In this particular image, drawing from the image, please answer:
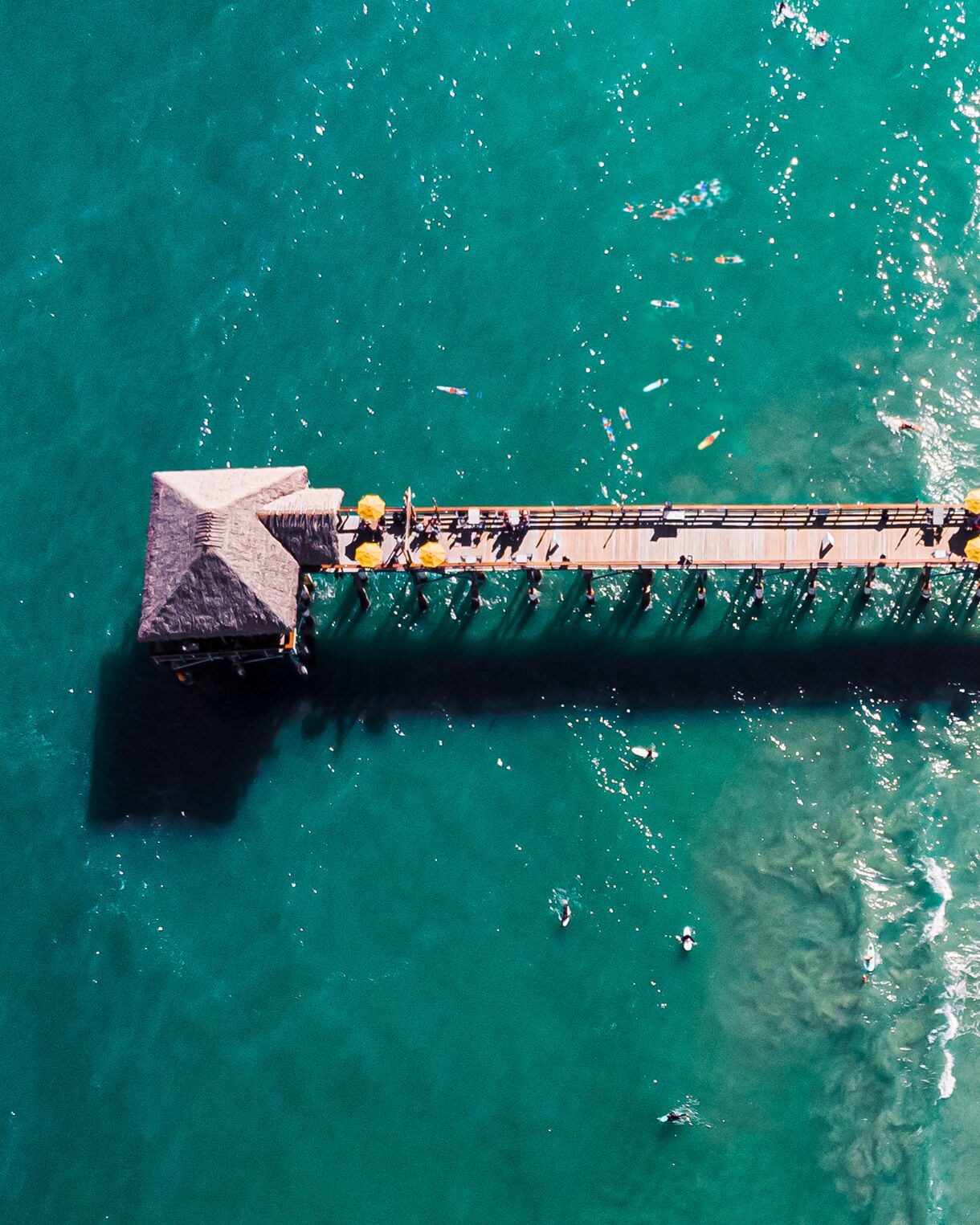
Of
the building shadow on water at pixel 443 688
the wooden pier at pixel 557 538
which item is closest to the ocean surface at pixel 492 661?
the building shadow on water at pixel 443 688

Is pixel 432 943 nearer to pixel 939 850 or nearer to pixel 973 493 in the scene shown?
pixel 939 850

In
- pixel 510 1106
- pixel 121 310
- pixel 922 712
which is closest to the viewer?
pixel 510 1106

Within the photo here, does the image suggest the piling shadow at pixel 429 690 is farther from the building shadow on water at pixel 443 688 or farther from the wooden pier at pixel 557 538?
the wooden pier at pixel 557 538

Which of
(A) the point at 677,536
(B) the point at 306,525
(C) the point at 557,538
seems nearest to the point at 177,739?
(B) the point at 306,525

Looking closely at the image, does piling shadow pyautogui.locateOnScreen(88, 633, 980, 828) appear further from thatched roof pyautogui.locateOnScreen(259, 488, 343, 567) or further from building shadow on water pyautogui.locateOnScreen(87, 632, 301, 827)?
thatched roof pyautogui.locateOnScreen(259, 488, 343, 567)

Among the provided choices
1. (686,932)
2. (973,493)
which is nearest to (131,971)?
(686,932)
